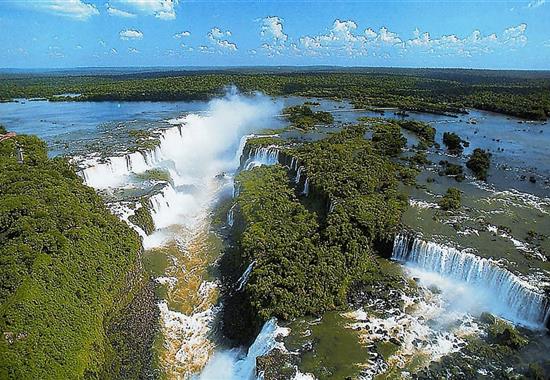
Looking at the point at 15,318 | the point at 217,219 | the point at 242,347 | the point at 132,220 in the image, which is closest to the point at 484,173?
the point at 217,219

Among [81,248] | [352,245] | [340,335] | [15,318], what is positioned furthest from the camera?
[352,245]

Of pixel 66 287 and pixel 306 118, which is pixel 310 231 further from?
pixel 306 118

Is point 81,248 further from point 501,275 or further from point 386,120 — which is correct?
point 386,120

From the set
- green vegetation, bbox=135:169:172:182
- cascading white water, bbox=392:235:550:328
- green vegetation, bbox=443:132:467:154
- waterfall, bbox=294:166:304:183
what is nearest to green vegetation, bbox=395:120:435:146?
green vegetation, bbox=443:132:467:154

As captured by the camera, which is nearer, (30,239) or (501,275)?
(30,239)

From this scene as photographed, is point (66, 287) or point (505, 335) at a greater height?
point (66, 287)

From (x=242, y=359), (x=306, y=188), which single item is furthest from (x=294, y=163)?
(x=242, y=359)

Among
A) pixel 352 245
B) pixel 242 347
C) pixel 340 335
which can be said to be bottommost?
pixel 242 347
